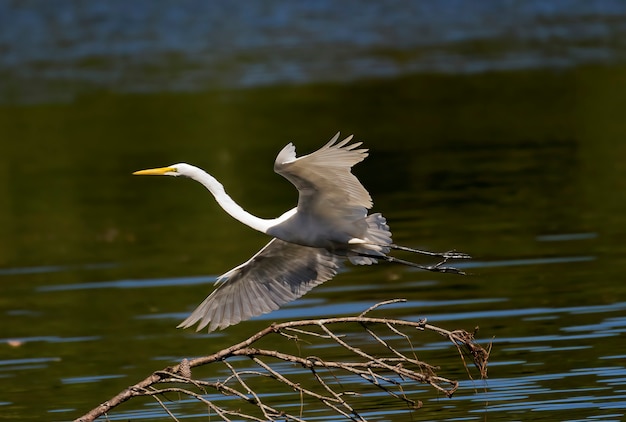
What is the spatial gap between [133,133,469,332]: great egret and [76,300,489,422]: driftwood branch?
1.20 ft

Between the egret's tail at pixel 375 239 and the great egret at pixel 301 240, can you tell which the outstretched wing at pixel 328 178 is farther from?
the egret's tail at pixel 375 239

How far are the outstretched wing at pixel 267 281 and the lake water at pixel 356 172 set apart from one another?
1.74 feet

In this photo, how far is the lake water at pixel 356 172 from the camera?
8953mm

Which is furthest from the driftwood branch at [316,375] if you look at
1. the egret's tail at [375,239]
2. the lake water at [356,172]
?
the egret's tail at [375,239]

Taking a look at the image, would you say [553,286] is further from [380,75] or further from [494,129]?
[380,75]

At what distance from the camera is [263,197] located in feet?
50.6

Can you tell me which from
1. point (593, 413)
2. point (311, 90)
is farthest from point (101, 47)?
point (593, 413)

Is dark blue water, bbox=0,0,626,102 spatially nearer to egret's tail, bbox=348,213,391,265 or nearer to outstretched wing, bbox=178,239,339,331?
outstretched wing, bbox=178,239,339,331

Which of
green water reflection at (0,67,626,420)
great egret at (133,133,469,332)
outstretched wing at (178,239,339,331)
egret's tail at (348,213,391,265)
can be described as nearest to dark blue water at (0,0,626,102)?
green water reflection at (0,67,626,420)

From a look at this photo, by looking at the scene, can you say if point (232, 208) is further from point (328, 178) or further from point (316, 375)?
point (316, 375)

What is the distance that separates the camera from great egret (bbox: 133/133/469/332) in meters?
7.72

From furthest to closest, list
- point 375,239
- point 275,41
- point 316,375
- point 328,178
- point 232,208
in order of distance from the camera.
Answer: point 275,41 < point 375,239 < point 232,208 < point 328,178 < point 316,375

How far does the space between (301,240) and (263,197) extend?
7222mm

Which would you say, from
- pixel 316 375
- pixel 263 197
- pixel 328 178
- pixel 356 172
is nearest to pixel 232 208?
pixel 328 178
